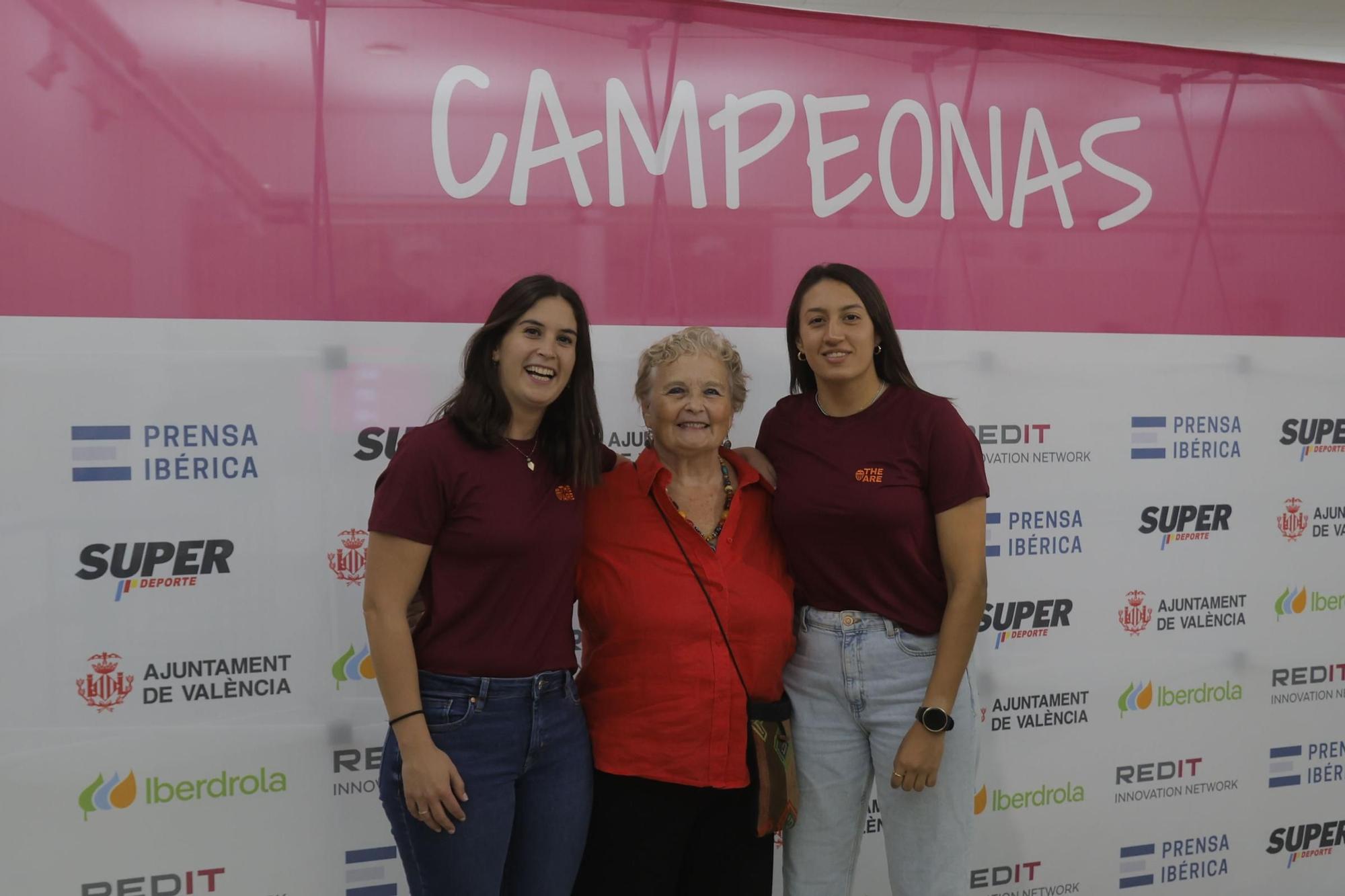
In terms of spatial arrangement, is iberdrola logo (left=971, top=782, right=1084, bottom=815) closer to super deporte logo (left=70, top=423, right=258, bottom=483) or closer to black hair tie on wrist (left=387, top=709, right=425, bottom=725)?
black hair tie on wrist (left=387, top=709, right=425, bottom=725)

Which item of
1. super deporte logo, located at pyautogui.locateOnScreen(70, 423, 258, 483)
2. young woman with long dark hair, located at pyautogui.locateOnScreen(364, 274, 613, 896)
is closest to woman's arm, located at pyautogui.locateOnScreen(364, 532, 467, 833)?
young woman with long dark hair, located at pyautogui.locateOnScreen(364, 274, 613, 896)

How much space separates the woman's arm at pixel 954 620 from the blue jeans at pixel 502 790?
58cm

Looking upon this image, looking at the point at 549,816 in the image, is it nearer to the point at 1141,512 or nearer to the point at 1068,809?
the point at 1068,809

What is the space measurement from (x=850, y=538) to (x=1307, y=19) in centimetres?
263

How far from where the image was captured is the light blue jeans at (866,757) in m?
1.71

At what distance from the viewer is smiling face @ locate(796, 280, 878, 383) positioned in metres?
1.76

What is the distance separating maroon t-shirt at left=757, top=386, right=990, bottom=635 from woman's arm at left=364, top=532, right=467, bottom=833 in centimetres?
69

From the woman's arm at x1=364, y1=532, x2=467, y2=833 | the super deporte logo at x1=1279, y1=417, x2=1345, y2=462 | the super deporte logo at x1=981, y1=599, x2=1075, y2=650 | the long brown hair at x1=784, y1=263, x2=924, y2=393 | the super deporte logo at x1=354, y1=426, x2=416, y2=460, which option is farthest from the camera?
the super deporte logo at x1=1279, y1=417, x2=1345, y2=462

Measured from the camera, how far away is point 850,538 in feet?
→ 5.60

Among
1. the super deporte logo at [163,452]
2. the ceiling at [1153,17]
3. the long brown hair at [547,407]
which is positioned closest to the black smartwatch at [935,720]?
the long brown hair at [547,407]

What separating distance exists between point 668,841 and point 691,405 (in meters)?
0.78

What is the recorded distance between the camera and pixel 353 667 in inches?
85.7

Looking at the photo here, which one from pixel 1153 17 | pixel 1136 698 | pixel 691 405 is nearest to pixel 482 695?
pixel 691 405

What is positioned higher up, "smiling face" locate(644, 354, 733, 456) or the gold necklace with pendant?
"smiling face" locate(644, 354, 733, 456)
